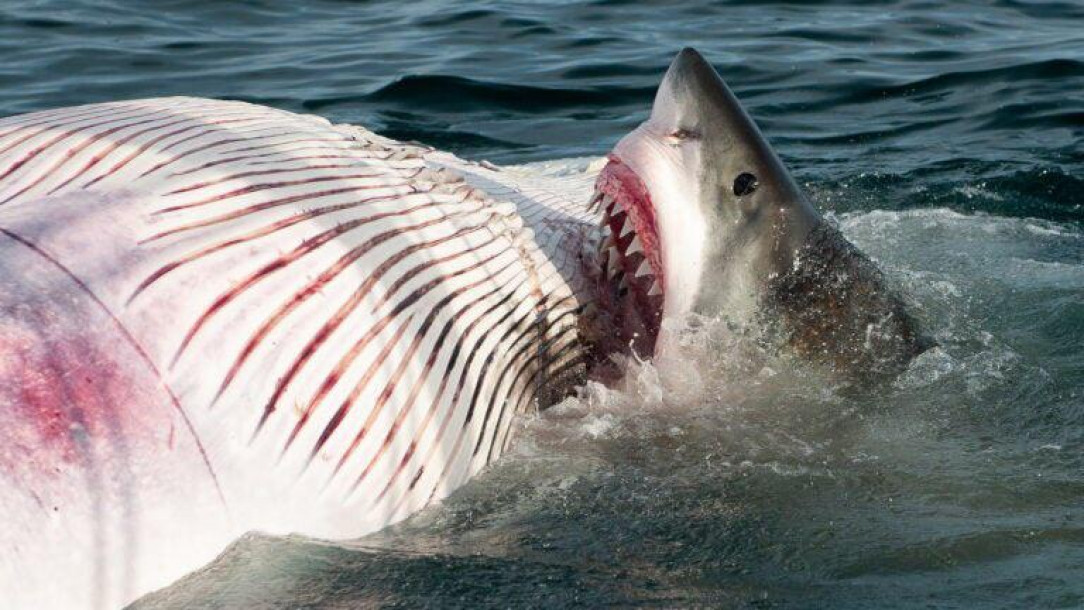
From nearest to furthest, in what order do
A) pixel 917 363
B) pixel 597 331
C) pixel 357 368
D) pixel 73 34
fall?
pixel 357 368 → pixel 597 331 → pixel 917 363 → pixel 73 34

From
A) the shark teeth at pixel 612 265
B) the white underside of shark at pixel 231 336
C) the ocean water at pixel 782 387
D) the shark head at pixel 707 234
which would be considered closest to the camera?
the white underside of shark at pixel 231 336

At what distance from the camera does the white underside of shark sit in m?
2.40

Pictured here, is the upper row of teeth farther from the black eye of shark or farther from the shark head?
the black eye of shark

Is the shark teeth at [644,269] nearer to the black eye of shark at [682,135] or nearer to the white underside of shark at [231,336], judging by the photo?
the white underside of shark at [231,336]

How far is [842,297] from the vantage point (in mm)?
3672

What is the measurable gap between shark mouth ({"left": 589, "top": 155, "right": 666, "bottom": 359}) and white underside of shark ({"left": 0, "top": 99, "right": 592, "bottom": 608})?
0.13 metres

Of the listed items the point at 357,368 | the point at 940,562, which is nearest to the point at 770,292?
the point at 940,562

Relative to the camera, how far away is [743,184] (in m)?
3.54

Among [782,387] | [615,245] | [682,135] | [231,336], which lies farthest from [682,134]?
[231,336]

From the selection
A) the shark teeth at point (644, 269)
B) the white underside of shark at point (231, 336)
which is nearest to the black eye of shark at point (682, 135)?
the shark teeth at point (644, 269)

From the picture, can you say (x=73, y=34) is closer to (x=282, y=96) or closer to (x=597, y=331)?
(x=282, y=96)

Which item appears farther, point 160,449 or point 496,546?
point 496,546

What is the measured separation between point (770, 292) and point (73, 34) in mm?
8109

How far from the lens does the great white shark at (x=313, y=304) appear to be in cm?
243
